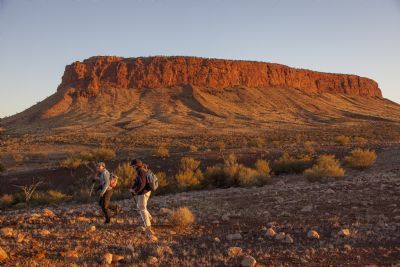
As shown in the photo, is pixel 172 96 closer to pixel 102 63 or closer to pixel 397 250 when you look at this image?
pixel 102 63

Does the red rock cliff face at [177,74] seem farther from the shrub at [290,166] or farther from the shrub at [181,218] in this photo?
the shrub at [181,218]

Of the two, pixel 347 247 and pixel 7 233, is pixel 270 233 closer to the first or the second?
pixel 347 247

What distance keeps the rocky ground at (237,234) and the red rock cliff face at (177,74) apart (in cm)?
7475

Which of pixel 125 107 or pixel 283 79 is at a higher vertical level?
pixel 283 79

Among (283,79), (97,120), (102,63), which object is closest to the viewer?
(97,120)

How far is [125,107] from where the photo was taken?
77.0 meters

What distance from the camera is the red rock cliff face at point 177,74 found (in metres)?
89.1

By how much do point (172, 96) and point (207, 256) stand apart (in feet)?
260

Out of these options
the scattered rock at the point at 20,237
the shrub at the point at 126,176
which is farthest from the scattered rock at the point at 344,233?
the shrub at the point at 126,176

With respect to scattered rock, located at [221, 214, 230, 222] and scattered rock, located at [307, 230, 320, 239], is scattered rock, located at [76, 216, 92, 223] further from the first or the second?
scattered rock, located at [307, 230, 320, 239]

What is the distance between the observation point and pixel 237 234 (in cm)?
805

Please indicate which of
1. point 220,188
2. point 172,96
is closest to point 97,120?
point 172,96

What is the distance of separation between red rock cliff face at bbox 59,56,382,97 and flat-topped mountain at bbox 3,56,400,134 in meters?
0.17

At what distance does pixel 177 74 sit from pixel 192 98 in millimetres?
11108
